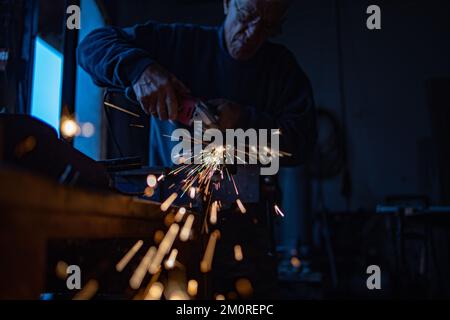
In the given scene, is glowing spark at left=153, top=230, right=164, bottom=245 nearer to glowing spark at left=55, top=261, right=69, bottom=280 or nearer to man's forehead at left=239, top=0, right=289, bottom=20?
glowing spark at left=55, top=261, right=69, bottom=280

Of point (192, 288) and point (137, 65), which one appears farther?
point (137, 65)

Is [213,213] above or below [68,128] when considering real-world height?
below

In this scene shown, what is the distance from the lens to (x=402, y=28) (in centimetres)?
287

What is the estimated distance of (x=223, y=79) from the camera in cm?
144

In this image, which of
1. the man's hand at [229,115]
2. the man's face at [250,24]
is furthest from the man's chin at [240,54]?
the man's hand at [229,115]

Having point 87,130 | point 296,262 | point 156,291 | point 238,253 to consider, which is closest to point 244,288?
point 238,253

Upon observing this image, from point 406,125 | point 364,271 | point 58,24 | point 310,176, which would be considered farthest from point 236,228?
point 406,125

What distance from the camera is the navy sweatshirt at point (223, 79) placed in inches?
55.2

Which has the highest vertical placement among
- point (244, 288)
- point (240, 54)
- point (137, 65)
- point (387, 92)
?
point (387, 92)

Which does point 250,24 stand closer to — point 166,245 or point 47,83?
point 47,83

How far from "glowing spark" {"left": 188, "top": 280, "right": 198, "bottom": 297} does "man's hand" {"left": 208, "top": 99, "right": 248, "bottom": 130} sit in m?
0.44

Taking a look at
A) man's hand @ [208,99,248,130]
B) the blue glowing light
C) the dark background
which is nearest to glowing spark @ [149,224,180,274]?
man's hand @ [208,99,248,130]

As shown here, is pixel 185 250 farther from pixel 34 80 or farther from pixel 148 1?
pixel 148 1

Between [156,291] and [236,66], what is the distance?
2.70 ft
